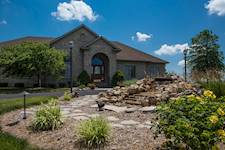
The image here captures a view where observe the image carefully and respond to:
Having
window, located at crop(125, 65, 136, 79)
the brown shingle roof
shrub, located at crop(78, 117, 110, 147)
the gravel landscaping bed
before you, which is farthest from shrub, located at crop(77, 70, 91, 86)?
shrub, located at crop(78, 117, 110, 147)

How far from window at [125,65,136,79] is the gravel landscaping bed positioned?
2487 cm

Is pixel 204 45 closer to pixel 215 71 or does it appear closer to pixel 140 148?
pixel 215 71

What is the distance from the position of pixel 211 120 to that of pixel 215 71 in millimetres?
9738

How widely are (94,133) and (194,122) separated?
2290 millimetres

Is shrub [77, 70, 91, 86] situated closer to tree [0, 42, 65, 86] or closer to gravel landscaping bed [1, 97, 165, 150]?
tree [0, 42, 65, 86]

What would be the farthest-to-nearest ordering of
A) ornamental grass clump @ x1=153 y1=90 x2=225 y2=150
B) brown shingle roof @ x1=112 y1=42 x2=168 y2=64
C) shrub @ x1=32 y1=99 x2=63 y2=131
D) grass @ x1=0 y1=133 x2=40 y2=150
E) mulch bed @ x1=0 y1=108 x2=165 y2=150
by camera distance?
brown shingle roof @ x1=112 y1=42 x2=168 y2=64
shrub @ x1=32 y1=99 x2=63 y2=131
grass @ x1=0 y1=133 x2=40 y2=150
mulch bed @ x1=0 y1=108 x2=165 y2=150
ornamental grass clump @ x1=153 y1=90 x2=225 y2=150

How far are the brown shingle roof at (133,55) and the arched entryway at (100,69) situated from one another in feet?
5.83

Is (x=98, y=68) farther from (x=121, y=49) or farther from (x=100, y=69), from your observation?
(x=121, y=49)

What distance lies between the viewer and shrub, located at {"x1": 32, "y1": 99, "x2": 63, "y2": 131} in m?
7.91

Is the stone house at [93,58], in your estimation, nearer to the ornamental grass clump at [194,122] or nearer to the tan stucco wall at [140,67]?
the tan stucco wall at [140,67]

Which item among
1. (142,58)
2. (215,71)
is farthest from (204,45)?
(215,71)

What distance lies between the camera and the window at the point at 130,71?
34500 millimetres

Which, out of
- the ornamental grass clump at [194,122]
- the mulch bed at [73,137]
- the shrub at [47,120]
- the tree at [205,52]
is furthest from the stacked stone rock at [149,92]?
the tree at [205,52]

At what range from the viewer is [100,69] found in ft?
109
